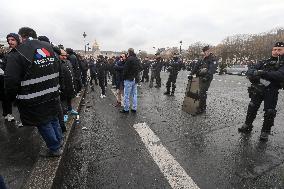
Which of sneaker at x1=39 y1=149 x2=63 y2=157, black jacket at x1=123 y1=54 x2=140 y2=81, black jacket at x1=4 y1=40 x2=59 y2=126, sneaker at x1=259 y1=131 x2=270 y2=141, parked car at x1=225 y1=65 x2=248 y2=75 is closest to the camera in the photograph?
black jacket at x1=4 y1=40 x2=59 y2=126

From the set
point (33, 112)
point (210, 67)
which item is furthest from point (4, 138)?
point (210, 67)

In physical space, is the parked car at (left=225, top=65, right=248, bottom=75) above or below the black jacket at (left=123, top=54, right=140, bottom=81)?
below

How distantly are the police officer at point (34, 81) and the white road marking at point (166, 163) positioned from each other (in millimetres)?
1678

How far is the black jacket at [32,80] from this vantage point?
3.60 metres

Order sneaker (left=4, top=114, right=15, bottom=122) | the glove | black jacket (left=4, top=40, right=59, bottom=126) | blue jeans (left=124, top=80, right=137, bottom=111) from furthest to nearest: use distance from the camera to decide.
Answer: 1. blue jeans (left=124, top=80, right=137, bottom=111)
2. the glove
3. sneaker (left=4, top=114, right=15, bottom=122)
4. black jacket (left=4, top=40, right=59, bottom=126)

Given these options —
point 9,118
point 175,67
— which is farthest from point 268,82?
point 175,67

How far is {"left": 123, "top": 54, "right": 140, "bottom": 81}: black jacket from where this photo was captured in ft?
25.8

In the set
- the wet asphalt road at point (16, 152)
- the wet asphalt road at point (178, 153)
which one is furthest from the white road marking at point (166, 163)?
the wet asphalt road at point (16, 152)

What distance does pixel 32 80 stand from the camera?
3764 mm

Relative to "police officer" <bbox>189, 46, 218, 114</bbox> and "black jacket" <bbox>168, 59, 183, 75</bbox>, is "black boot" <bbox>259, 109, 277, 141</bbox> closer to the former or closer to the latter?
"police officer" <bbox>189, 46, 218, 114</bbox>

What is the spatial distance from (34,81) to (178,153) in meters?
2.60

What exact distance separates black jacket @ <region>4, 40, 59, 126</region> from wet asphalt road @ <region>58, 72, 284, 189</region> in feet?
3.25

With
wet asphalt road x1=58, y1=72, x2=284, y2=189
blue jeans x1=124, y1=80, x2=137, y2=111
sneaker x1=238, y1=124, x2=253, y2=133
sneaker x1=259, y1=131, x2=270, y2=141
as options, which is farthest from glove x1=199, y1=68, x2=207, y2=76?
sneaker x1=259, y1=131, x2=270, y2=141

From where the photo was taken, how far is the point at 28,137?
5.53m
